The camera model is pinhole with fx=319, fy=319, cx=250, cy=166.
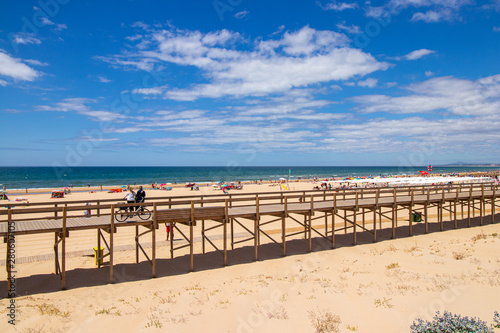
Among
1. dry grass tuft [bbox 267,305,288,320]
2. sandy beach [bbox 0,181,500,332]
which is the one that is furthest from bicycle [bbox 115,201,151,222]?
dry grass tuft [bbox 267,305,288,320]

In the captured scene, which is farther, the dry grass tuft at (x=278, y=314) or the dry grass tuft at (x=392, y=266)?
the dry grass tuft at (x=392, y=266)

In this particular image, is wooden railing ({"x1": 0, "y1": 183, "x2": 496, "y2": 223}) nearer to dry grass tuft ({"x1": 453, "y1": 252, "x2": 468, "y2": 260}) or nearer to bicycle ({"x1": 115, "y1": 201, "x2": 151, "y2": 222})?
bicycle ({"x1": 115, "y1": 201, "x2": 151, "y2": 222})

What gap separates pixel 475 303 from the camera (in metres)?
8.75

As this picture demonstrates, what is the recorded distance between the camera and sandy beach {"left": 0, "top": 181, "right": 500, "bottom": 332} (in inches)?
329

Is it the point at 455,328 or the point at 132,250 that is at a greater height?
the point at 455,328

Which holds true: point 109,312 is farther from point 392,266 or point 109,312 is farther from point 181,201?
point 392,266

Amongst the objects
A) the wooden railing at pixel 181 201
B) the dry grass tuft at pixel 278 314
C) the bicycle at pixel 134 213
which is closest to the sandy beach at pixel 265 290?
the dry grass tuft at pixel 278 314

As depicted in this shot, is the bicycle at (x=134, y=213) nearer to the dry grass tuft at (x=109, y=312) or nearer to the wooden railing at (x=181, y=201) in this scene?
the wooden railing at (x=181, y=201)

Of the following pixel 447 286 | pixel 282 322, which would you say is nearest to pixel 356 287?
pixel 447 286

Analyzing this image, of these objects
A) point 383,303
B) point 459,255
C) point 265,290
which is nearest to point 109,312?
point 265,290

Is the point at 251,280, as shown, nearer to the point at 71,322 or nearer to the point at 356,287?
the point at 356,287

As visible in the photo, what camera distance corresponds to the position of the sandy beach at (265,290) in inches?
329

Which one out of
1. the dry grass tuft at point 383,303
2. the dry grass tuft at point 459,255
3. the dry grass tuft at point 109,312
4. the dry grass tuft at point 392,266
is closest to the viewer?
the dry grass tuft at point 383,303

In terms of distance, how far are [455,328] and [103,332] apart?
26.8 feet
